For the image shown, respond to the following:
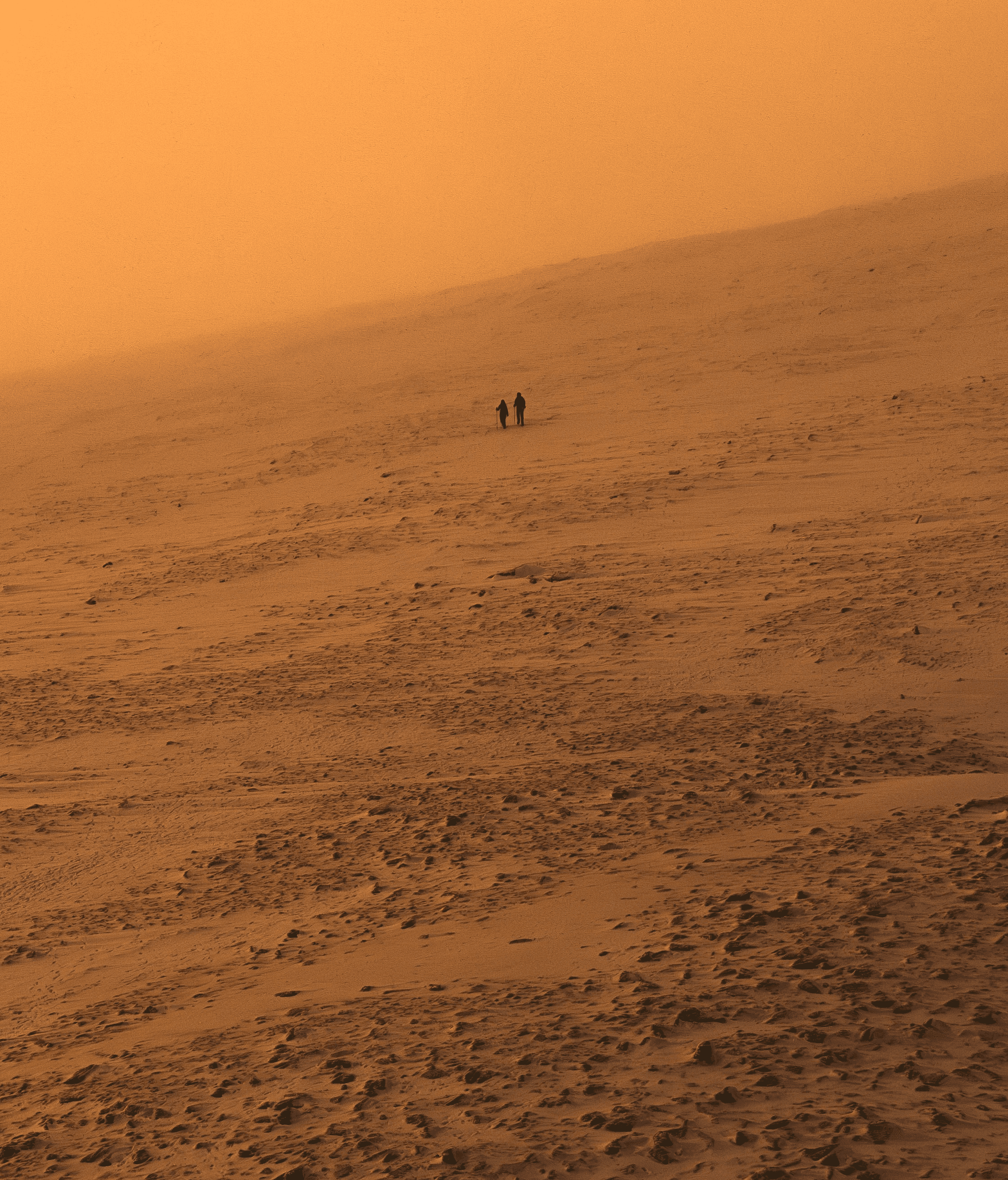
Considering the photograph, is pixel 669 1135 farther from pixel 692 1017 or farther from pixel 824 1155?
pixel 692 1017

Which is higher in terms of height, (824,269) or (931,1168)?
(824,269)

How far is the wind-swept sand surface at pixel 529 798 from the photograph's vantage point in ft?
12.0

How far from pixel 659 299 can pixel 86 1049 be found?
25.5m

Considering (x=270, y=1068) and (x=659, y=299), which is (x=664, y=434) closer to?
(x=659, y=299)

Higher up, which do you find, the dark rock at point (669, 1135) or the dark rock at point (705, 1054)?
the dark rock at point (669, 1135)

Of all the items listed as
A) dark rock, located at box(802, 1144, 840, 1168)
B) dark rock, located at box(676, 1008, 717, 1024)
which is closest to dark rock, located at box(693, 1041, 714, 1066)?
dark rock, located at box(676, 1008, 717, 1024)

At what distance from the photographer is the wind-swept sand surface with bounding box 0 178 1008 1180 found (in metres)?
3.67

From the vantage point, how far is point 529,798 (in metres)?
6.71

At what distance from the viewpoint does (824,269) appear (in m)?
27.6

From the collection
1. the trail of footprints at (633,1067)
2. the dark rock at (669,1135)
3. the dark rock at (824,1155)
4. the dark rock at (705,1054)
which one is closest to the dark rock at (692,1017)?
the trail of footprints at (633,1067)

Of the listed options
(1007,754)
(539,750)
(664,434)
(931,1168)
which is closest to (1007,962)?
(931,1168)

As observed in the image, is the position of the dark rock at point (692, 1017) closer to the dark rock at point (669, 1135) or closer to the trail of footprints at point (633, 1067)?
the trail of footprints at point (633, 1067)

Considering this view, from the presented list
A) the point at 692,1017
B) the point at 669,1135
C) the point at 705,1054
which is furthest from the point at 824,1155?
the point at 692,1017

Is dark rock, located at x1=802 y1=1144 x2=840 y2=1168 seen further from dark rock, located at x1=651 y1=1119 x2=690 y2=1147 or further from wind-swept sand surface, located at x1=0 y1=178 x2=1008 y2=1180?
dark rock, located at x1=651 y1=1119 x2=690 y2=1147
